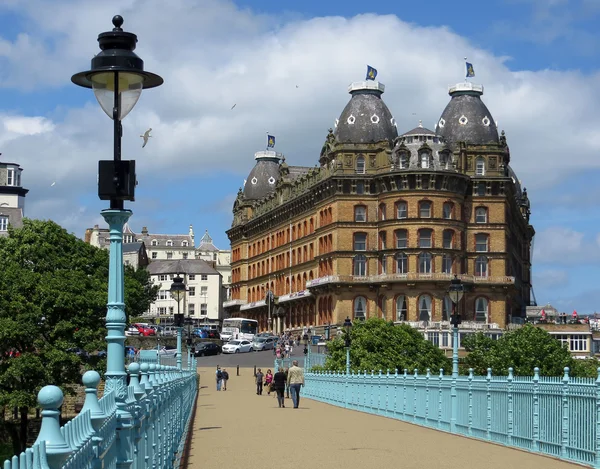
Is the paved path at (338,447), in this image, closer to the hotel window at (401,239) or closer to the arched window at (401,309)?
the arched window at (401,309)

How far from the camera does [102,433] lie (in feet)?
23.0

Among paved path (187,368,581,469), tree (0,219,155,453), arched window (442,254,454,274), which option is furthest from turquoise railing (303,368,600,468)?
arched window (442,254,454,274)

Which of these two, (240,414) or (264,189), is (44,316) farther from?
(264,189)

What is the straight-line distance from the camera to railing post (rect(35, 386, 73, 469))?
4.89 m

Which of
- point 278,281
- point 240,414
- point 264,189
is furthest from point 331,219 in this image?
point 240,414

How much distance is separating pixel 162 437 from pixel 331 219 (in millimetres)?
96016

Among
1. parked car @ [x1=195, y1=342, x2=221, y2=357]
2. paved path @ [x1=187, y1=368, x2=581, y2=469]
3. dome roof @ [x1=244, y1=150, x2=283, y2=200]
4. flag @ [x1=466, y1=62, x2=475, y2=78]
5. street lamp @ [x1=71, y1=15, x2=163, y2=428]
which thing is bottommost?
paved path @ [x1=187, y1=368, x2=581, y2=469]

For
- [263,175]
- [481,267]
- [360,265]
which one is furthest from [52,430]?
[263,175]

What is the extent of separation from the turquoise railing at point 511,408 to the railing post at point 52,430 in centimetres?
1379

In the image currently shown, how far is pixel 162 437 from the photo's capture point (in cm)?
1418

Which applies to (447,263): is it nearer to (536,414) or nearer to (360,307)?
(360,307)

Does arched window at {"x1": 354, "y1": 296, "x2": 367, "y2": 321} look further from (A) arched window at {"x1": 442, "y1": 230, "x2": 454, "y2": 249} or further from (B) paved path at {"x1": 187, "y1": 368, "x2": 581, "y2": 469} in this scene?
(B) paved path at {"x1": 187, "y1": 368, "x2": 581, "y2": 469}

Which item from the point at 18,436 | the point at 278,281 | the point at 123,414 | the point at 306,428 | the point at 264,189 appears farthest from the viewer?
the point at 264,189

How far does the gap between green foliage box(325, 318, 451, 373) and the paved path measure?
36.9m
